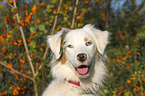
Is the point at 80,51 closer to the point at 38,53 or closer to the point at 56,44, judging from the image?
the point at 56,44

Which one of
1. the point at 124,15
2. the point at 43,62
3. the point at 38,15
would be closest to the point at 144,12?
the point at 124,15

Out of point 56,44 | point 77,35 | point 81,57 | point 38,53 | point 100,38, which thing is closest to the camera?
point 81,57

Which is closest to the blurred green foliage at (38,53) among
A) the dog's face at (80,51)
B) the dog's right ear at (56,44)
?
the dog's face at (80,51)

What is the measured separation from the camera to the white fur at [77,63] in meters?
2.83

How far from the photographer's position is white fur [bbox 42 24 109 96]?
2.83m

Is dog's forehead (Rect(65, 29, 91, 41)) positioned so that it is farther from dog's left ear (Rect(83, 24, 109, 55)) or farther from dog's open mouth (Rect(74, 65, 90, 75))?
dog's open mouth (Rect(74, 65, 90, 75))

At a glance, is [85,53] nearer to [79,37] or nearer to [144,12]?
[79,37]

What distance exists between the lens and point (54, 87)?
2.90m

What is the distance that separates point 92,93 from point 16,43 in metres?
2.19

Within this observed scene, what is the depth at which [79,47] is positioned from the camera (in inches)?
114

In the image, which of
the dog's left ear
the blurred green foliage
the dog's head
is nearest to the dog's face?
the dog's head

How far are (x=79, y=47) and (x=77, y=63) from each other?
0.87ft

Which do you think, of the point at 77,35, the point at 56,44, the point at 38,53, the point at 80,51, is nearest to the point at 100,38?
the point at 77,35

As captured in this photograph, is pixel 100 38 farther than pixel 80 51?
Yes
